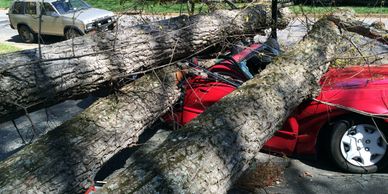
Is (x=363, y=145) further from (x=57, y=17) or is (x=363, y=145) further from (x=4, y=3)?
(x=4, y=3)

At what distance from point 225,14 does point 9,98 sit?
3.75 metres

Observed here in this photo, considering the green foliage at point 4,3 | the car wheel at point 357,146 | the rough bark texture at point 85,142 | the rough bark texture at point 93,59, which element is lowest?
the car wheel at point 357,146

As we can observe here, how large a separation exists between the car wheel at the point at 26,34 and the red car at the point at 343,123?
12.2 m

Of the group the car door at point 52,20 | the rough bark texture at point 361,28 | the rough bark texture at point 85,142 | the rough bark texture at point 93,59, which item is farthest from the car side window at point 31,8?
the rough bark texture at point 361,28

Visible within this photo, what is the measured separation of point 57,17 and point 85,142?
1151 centimetres

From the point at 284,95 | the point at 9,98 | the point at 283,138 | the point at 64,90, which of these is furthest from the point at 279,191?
the point at 9,98

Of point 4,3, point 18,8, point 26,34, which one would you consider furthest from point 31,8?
point 4,3

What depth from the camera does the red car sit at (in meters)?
4.76

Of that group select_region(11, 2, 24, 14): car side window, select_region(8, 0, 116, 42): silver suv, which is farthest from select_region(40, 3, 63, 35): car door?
select_region(11, 2, 24, 14): car side window

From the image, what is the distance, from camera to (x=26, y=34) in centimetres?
1620

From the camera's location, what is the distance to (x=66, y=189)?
3.62m

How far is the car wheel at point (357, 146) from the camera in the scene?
478 cm

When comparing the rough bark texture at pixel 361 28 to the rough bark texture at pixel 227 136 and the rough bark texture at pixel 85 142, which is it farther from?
the rough bark texture at pixel 85 142

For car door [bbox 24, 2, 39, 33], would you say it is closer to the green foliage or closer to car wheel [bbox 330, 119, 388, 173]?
car wheel [bbox 330, 119, 388, 173]
